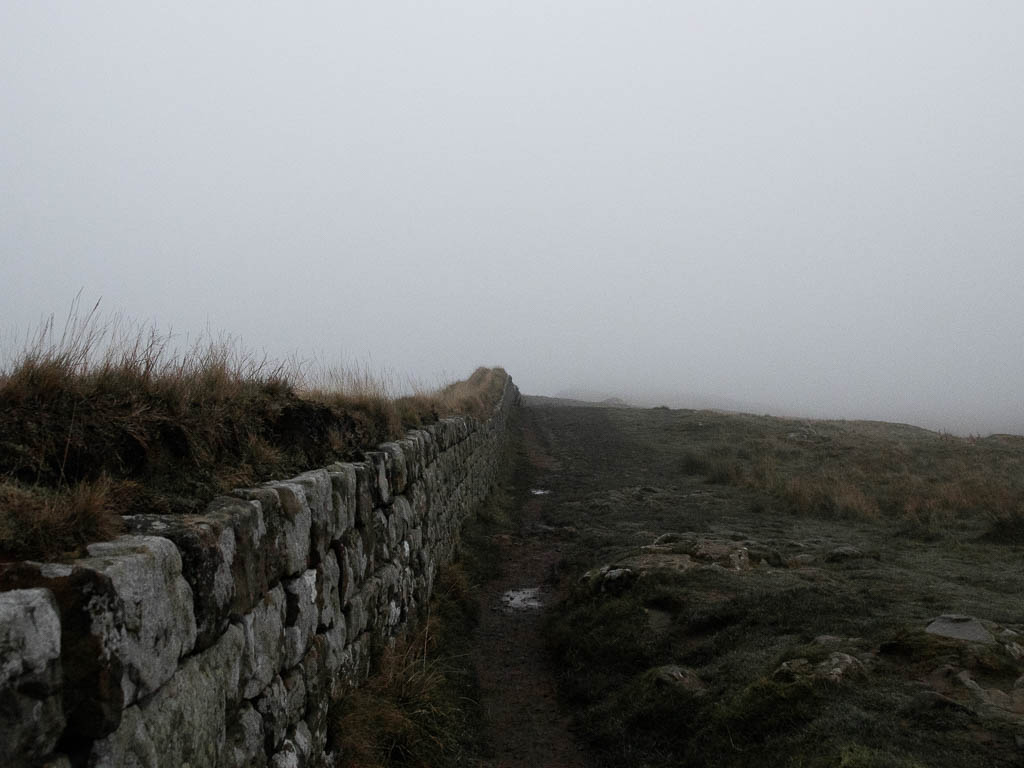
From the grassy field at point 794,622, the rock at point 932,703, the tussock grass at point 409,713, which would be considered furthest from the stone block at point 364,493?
the rock at point 932,703

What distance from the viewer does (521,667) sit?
7.21 metres

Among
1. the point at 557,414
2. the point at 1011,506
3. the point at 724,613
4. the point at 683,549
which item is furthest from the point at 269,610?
the point at 557,414

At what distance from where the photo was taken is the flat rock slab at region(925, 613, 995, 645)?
5.48 m

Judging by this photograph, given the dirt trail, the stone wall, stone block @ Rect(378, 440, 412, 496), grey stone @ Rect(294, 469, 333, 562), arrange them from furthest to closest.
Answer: stone block @ Rect(378, 440, 412, 496) < the dirt trail < grey stone @ Rect(294, 469, 333, 562) < the stone wall

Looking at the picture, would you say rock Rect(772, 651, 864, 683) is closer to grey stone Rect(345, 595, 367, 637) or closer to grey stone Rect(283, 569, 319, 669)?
grey stone Rect(345, 595, 367, 637)

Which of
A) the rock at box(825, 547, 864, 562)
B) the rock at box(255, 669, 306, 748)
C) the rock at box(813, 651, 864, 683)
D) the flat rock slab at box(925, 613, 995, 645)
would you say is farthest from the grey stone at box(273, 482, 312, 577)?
the rock at box(825, 547, 864, 562)

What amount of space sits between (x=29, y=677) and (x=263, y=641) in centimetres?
172

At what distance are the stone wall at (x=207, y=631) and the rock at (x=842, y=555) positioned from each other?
20.0 ft

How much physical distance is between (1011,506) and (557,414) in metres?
22.9

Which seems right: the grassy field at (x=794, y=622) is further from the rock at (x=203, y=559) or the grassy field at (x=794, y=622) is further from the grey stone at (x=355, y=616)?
the rock at (x=203, y=559)

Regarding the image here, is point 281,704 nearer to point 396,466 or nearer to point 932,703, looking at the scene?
point 396,466

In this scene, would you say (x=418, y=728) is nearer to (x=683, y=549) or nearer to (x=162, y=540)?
(x=162, y=540)

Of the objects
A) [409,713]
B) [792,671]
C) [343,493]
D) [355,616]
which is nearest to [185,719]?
[343,493]

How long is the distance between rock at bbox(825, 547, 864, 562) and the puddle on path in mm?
3826
